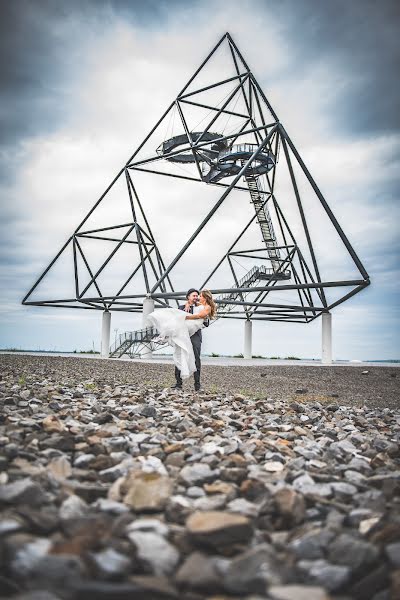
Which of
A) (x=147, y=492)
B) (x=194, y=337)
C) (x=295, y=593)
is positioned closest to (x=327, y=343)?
(x=194, y=337)

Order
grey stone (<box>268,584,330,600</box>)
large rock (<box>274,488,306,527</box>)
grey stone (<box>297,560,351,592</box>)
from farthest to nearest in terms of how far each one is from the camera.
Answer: large rock (<box>274,488,306,527</box>)
grey stone (<box>297,560,351,592</box>)
grey stone (<box>268,584,330,600</box>)

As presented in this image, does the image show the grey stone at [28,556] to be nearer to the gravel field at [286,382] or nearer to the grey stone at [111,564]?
the grey stone at [111,564]

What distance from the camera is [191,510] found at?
2.15 m

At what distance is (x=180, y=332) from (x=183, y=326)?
0.14 m

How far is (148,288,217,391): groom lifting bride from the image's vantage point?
8.38 m

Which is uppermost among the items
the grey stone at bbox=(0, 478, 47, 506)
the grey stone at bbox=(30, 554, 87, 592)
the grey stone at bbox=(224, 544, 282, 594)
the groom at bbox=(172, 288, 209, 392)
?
the groom at bbox=(172, 288, 209, 392)

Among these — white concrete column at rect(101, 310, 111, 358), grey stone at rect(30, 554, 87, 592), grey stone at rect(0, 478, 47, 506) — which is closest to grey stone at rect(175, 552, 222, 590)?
grey stone at rect(30, 554, 87, 592)

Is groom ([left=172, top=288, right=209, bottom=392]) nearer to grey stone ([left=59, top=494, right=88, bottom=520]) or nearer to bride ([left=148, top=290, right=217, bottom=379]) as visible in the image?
bride ([left=148, top=290, right=217, bottom=379])

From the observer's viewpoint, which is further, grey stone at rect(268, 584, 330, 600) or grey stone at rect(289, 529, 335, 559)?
grey stone at rect(289, 529, 335, 559)

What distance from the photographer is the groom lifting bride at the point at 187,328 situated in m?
8.38

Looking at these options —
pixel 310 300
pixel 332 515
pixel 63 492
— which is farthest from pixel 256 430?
pixel 310 300

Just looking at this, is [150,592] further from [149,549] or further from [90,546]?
[90,546]

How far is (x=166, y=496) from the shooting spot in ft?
7.41

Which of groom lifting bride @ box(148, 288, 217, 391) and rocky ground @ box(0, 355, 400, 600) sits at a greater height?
groom lifting bride @ box(148, 288, 217, 391)
